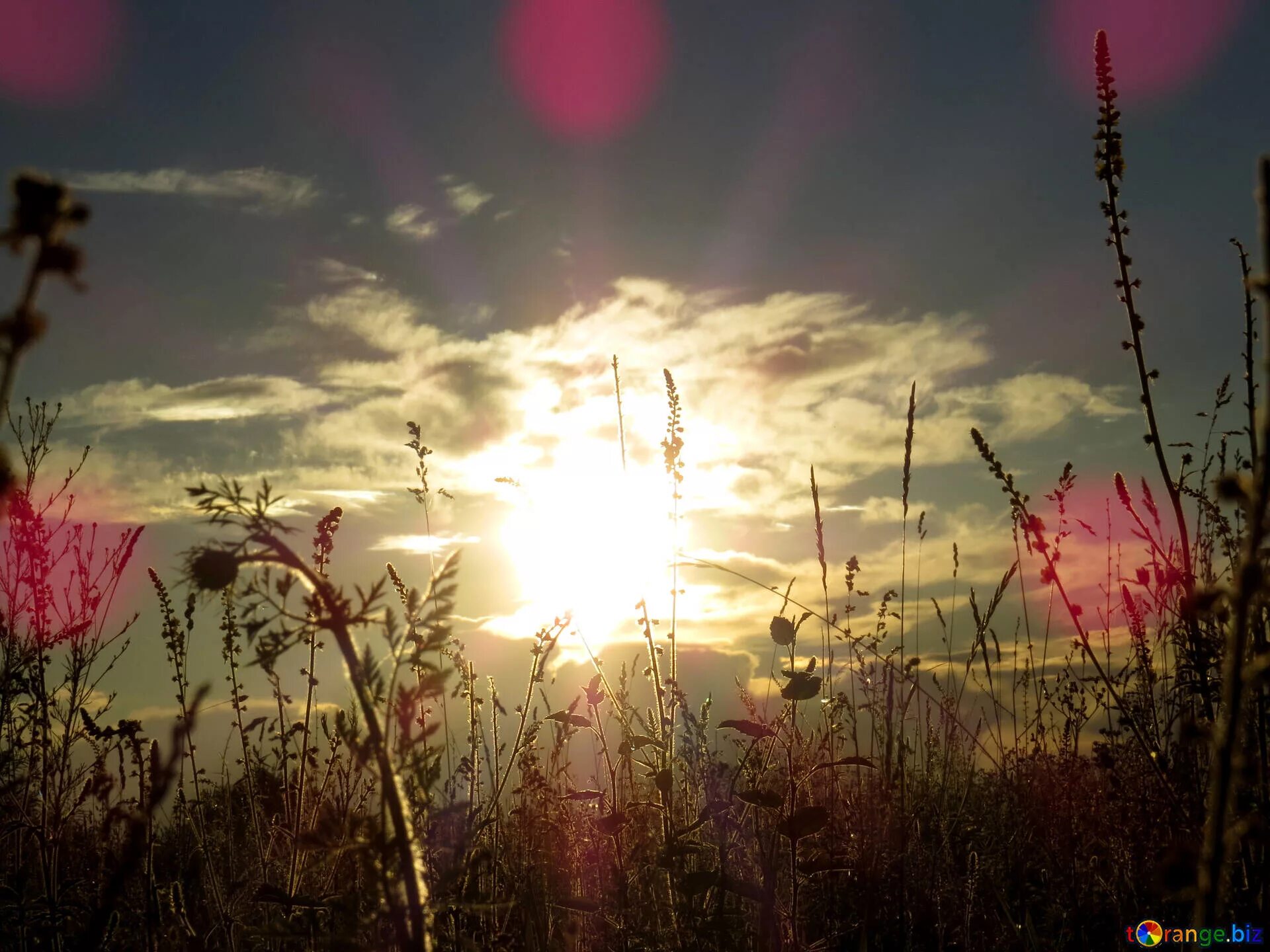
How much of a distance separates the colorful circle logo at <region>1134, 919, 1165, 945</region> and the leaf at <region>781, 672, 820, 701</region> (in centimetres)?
138

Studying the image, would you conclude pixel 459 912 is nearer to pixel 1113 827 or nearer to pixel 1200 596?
pixel 1200 596

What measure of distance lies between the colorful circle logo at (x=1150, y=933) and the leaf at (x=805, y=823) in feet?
3.97

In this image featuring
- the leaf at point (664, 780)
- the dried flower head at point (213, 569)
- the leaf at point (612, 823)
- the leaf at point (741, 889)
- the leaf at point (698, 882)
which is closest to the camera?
the dried flower head at point (213, 569)

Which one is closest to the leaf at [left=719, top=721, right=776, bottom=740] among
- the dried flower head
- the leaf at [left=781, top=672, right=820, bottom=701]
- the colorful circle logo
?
the leaf at [left=781, top=672, right=820, bottom=701]

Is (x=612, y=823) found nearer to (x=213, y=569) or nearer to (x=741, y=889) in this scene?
(x=741, y=889)

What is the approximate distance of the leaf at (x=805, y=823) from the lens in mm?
2689

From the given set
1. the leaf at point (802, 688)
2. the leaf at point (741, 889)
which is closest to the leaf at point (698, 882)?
the leaf at point (741, 889)

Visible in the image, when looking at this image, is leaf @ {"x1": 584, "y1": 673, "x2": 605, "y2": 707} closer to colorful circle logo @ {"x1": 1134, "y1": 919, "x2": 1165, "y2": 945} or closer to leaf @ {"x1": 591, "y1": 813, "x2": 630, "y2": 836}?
leaf @ {"x1": 591, "y1": 813, "x2": 630, "y2": 836}

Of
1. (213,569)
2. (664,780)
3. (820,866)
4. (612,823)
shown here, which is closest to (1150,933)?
(820,866)

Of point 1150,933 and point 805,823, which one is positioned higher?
point 805,823

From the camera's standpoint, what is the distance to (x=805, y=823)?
8.84ft

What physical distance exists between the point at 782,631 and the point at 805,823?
0.62m

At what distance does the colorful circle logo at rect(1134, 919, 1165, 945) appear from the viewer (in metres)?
2.89

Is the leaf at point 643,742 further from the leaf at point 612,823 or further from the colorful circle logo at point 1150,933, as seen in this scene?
the colorful circle logo at point 1150,933
